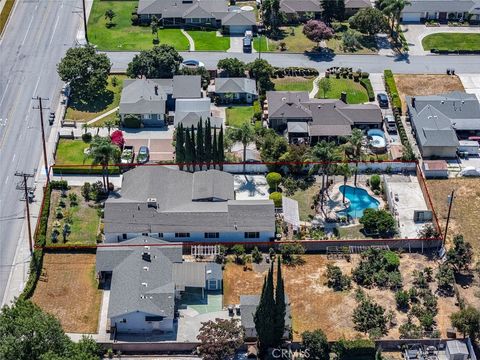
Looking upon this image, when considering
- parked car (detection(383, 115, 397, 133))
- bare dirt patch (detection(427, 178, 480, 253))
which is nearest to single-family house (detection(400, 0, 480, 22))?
parked car (detection(383, 115, 397, 133))

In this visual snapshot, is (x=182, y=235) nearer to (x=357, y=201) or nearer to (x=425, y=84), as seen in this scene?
(x=357, y=201)

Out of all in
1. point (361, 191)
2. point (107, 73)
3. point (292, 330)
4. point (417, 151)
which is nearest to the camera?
point (292, 330)

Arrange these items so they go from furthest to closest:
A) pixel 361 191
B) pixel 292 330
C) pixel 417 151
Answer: pixel 417 151 < pixel 361 191 < pixel 292 330

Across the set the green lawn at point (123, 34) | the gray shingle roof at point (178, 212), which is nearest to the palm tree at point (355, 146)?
the gray shingle roof at point (178, 212)

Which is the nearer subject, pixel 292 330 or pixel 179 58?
pixel 292 330

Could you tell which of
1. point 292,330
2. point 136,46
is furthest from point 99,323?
point 136,46

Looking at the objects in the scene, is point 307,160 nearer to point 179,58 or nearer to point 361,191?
point 361,191

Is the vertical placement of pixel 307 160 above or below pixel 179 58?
below
